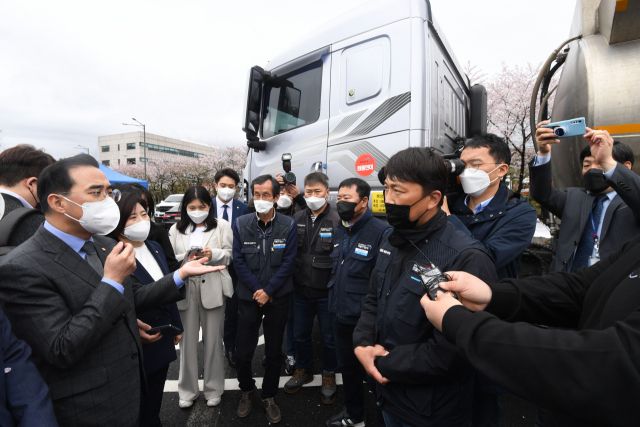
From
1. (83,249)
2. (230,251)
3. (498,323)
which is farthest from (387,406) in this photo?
(230,251)

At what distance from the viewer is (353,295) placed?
2.39m

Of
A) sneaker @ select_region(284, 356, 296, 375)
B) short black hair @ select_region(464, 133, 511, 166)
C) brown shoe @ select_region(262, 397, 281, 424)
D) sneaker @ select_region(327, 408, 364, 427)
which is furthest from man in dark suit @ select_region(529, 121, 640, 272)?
sneaker @ select_region(284, 356, 296, 375)

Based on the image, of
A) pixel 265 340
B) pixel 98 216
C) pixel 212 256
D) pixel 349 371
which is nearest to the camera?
pixel 98 216

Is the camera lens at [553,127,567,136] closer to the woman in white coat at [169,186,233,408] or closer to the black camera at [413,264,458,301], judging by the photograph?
the black camera at [413,264,458,301]

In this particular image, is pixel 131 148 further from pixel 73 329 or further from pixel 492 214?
pixel 492 214

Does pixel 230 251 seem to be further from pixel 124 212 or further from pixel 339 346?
pixel 339 346

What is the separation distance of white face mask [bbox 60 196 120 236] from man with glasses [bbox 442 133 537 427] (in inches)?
74.9

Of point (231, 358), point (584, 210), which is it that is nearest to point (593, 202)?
point (584, 210)

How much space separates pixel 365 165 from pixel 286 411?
97.3 inches

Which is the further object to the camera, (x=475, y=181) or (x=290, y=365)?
(x=290, y=365)

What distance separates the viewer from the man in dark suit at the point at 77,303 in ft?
4.00

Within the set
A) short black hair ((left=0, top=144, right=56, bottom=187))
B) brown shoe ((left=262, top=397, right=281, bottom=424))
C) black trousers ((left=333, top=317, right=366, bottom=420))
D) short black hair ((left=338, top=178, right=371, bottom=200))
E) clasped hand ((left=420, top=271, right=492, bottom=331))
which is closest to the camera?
clasped hand ((left=420, top=271, right=492, bottom=331))

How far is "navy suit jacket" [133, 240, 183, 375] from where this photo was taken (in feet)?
6.59

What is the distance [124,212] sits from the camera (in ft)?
6.97
